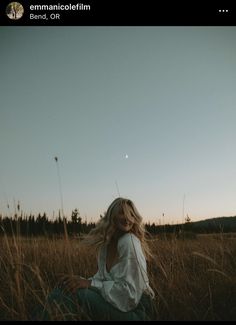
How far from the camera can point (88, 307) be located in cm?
264

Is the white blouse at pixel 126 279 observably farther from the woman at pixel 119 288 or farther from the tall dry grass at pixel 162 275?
the tall dry grass at pixel 162 275

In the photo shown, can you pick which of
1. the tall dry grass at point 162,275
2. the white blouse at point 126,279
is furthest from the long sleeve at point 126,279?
the tall dry grass at point 162,275

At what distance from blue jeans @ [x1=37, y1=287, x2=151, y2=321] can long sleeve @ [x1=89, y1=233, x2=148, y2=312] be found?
43 millimetres

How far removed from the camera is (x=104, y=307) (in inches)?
103

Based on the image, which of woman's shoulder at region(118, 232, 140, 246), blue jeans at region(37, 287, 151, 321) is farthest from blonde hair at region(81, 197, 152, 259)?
blue jeans at region(37, 287, 151, 321)

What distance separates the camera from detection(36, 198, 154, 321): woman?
259 cm

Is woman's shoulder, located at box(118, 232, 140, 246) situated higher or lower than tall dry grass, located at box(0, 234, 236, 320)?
higher

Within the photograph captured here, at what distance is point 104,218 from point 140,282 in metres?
0.54

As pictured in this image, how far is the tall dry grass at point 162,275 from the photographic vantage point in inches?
116

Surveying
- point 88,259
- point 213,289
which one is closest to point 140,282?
point 213,289

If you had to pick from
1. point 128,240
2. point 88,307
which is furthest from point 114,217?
point 88,307

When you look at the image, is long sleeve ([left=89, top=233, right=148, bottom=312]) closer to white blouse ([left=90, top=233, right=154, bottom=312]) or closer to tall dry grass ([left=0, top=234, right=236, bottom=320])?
white blouse ([left=90, top=233, right=154, bottom=312])

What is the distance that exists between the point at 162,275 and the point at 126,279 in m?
1.12
